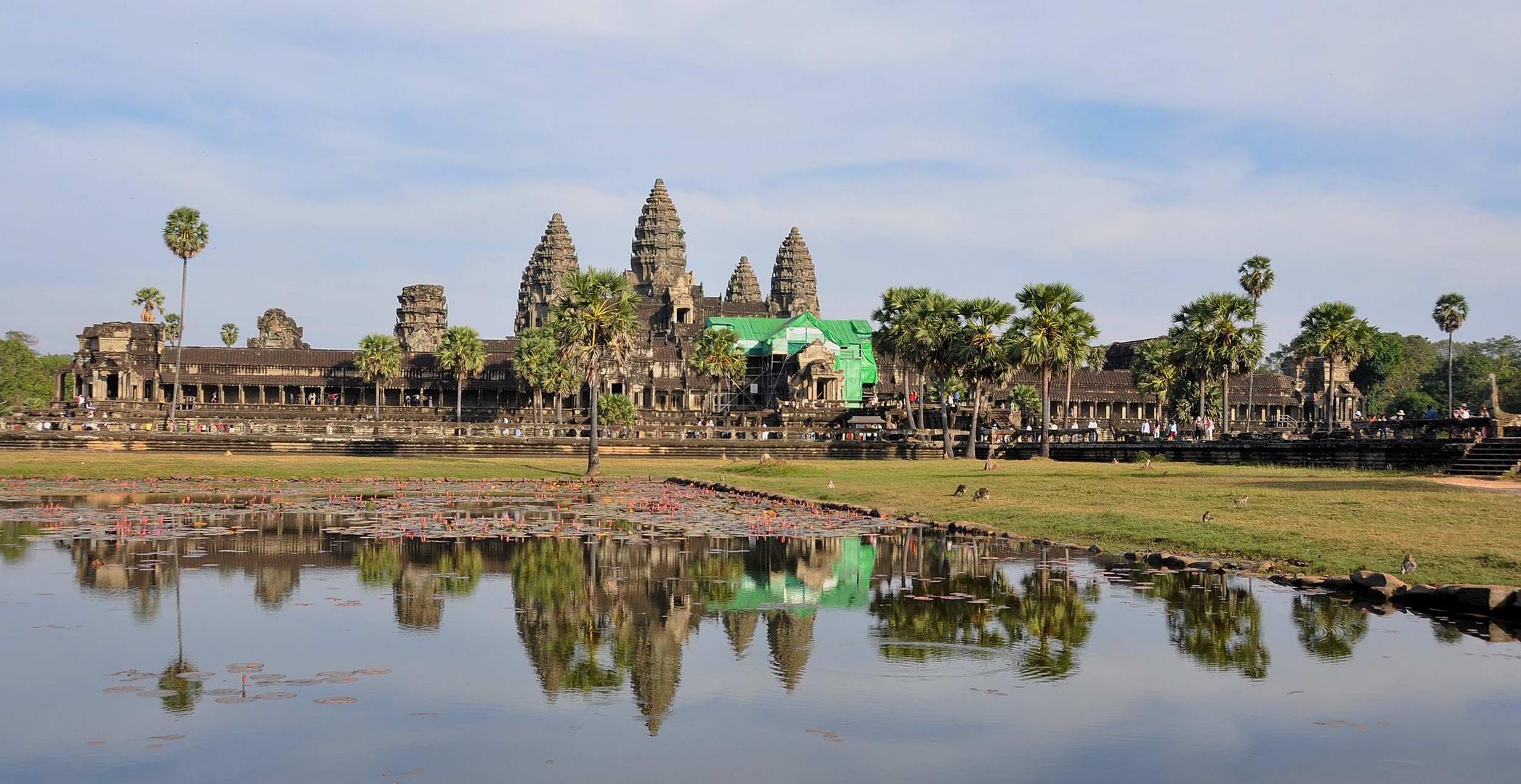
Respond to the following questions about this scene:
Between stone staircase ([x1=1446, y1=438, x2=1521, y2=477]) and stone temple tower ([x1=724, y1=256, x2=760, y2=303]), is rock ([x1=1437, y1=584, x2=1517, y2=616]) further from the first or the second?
stone temple tower ([x1=724, y1=256, x2=760, y2=303])

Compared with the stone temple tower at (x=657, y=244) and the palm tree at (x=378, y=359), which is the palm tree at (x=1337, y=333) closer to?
the palm tree at (x=378, y=359)

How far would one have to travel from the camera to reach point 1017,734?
11148mm

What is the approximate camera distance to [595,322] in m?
52.3

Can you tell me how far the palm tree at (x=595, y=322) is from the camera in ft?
172

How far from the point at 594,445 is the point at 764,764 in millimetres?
44030

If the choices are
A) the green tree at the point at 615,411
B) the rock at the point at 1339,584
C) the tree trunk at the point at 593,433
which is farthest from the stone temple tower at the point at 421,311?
the rock at the point at 1339,584

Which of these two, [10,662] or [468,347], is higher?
[468,347]

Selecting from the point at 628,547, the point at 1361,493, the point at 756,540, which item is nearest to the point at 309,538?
the point at 628,547

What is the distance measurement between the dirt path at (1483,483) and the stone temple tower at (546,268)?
140 metres

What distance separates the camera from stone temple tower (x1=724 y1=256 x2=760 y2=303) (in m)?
195

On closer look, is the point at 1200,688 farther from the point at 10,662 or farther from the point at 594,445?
the point at 594,445

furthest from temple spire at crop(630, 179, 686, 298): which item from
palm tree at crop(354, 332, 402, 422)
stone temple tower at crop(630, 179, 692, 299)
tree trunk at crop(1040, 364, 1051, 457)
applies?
tree trunk at crop(1040, 364, 1051, 457)

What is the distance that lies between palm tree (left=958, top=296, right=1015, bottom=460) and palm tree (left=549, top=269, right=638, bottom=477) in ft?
78.5

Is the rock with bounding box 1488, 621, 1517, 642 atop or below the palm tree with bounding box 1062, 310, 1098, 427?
below
